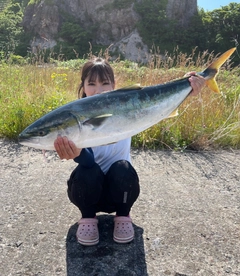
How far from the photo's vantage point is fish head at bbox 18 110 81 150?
1.64 m

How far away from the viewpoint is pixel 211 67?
209cm

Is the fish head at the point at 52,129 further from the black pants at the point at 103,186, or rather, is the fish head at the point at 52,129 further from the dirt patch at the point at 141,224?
the dirt patch at the point at 141,224

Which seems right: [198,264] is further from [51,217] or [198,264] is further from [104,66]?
[104,66]

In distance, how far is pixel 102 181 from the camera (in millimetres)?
2053

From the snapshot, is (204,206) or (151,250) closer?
(151,250)

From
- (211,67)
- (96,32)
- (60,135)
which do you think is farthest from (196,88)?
(96,32)

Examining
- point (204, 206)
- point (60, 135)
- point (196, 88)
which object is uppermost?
point (196, 88)

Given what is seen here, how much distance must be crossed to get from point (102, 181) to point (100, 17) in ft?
123

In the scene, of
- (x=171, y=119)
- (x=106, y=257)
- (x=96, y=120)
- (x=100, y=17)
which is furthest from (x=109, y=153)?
(x=100, y=17)

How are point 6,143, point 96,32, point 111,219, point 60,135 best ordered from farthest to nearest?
point 96,32 < point 6,143 < point 111,219 < point 60,135

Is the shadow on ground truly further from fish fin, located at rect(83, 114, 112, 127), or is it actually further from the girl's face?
the girl's face

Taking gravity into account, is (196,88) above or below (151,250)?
above

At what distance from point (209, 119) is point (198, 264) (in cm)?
278

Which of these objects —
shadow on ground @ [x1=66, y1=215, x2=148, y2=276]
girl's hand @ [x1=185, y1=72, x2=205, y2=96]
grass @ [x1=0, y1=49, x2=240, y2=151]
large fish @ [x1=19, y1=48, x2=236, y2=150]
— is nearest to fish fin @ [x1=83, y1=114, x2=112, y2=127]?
large fish @ [x1=19, y1=48, x2=236, y2=150]
